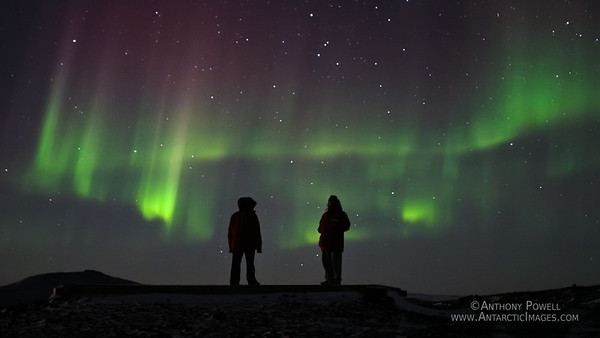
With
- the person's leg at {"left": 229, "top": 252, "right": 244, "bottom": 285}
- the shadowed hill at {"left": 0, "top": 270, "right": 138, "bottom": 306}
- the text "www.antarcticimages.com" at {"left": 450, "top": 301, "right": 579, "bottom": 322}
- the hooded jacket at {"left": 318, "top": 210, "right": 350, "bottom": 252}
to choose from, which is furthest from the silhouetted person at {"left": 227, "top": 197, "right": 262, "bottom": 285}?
the shadowed hill at {"left": 0, "top": 270, "right": 138, "bottom": 306}

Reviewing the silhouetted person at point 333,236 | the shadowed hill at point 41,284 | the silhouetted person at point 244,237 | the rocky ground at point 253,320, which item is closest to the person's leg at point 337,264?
the silhouetted person at point 333,236

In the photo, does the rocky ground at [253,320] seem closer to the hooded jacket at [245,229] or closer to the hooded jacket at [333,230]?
the hooded jacket at [245,229]

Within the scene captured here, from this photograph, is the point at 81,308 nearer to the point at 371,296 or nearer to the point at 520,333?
the point at 371,296

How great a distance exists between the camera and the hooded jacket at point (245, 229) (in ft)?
38.6

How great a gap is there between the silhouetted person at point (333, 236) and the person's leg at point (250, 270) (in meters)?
1.76

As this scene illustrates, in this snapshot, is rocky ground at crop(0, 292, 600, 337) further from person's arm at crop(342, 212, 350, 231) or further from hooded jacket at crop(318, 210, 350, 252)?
person's arm at crop(342, 212, 350, 231)

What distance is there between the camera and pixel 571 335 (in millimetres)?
8852

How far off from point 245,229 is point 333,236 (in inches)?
84.1

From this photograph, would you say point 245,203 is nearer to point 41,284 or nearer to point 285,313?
point 285,313

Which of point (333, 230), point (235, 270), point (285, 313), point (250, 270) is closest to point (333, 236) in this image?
point (333, 230)

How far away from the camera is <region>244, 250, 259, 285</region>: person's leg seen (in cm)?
1189

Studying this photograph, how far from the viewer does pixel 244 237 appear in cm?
1176

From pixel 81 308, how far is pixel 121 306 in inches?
22.6

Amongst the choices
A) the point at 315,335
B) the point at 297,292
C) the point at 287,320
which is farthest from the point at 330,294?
the point at 315,335
